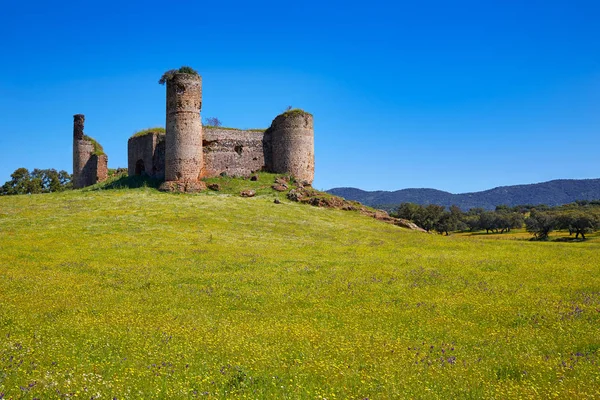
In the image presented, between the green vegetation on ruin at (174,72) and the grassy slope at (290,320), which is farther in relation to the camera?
the green vegetation on ruin at (174,72)

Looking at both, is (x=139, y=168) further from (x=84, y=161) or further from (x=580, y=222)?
(x=580, y=222)

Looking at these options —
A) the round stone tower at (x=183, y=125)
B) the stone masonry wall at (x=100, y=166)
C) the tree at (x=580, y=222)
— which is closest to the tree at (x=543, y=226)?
the tree at (x=580, y=222)

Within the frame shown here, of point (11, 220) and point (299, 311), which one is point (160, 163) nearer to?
point (11, 220)

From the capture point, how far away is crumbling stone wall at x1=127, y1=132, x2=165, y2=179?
159 ft

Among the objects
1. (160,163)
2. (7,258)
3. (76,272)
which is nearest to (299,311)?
(76,272)

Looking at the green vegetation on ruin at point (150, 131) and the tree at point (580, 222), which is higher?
the green vegetation on ruin at point (150, 131)

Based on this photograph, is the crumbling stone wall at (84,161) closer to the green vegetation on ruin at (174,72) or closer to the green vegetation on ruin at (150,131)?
the green vegetation on ruin at (150,131)

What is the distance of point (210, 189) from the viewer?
44844 millimetres

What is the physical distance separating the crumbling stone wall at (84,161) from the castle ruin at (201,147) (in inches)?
193

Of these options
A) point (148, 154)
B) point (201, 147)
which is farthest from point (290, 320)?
point (148, 154)

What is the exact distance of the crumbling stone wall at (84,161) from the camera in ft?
183

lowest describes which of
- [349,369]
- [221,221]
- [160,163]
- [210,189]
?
[349,369]

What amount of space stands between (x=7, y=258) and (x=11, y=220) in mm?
12879

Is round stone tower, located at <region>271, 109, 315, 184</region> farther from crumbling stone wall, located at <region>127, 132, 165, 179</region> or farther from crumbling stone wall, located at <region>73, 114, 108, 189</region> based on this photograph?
crumbling stone wall, located at <region>73, 114, 108, 189</region>
